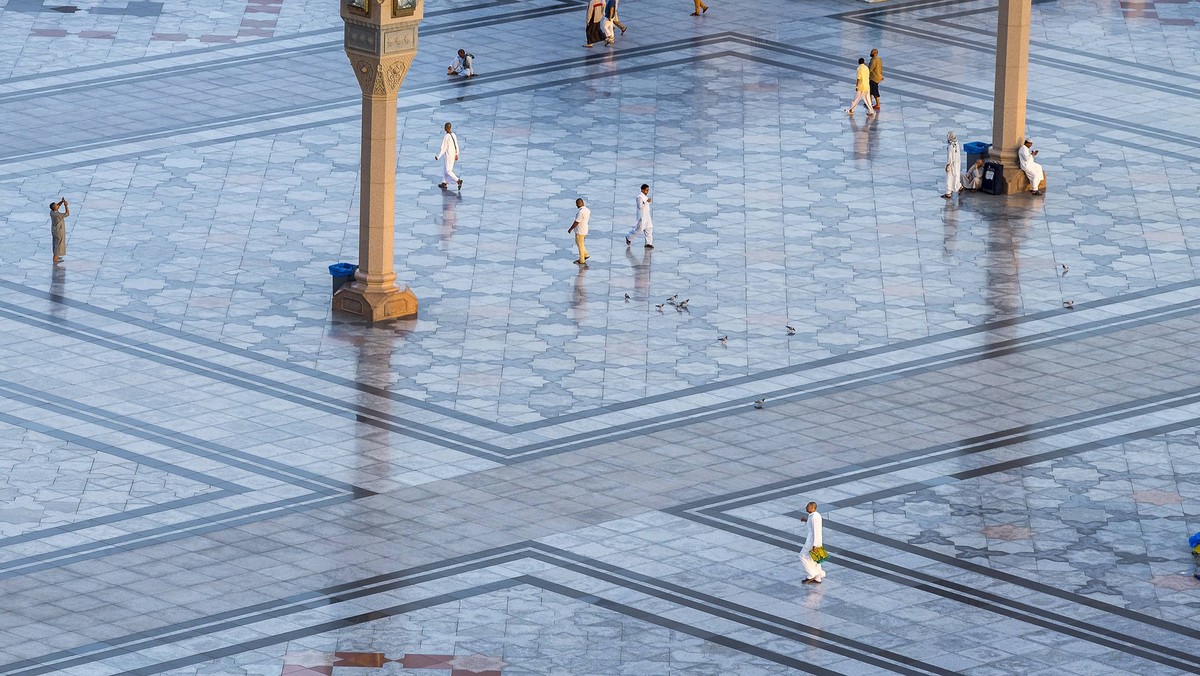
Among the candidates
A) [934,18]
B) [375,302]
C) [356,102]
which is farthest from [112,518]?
[934,18]

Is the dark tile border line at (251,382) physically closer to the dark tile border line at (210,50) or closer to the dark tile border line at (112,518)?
the dark tile border line at (112,518)

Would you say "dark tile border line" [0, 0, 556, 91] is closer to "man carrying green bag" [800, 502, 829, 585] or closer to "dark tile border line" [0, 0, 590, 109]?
"dark tile border line" [0, 0, 590, 109]

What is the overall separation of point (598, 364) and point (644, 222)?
5.38 metres

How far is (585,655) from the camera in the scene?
25.2m

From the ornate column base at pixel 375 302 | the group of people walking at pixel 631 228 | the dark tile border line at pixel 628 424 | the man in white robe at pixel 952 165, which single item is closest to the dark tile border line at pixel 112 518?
the dark tile border line at pixel 628 424

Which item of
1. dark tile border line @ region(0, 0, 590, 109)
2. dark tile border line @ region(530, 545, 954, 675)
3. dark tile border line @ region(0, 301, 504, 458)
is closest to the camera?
dark tile border line @ region(530, 545, 954, 675)

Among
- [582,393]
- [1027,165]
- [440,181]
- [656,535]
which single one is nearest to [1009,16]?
[1027,165]

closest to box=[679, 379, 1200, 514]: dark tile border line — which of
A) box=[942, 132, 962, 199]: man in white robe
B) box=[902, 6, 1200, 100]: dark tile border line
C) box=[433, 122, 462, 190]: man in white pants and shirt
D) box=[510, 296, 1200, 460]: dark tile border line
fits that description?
box=[510, 296, 1200, 460]: dark tile border line

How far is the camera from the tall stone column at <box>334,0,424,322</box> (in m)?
35.1

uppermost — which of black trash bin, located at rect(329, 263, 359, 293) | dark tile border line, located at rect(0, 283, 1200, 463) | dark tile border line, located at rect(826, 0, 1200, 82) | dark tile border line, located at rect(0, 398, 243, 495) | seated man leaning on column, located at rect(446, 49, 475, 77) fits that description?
dark tile border line, located at rect(826, 0, 1200, 82)

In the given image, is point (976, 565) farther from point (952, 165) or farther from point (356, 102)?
point (356, 102)

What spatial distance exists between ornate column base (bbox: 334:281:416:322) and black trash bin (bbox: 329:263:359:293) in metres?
0.12

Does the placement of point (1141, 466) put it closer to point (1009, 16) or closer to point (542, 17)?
point (1009, 16)

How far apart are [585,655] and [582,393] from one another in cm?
806
